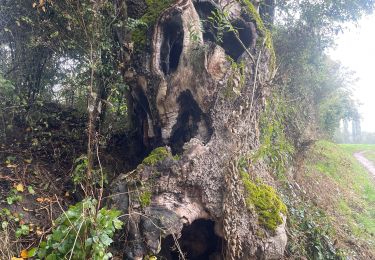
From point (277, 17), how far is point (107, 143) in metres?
7.45

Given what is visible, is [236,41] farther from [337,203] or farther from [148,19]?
[337,203]

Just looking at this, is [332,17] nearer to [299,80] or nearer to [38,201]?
[299,80]

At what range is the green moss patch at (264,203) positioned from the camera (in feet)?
16.4

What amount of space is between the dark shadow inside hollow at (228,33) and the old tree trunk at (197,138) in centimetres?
2

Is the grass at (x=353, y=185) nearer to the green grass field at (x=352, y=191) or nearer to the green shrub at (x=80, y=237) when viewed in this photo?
the green grass field at (x=352, y=191)

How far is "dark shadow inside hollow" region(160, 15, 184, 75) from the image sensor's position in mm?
5953

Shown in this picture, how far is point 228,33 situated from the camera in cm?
658

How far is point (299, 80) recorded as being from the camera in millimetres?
12914

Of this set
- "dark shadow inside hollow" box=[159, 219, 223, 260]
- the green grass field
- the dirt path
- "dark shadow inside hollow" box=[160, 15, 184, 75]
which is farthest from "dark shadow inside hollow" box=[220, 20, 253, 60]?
the dirt path

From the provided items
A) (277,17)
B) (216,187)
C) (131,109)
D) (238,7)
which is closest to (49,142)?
(131,109)

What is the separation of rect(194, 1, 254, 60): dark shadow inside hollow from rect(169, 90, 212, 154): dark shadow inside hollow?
1.35 meters

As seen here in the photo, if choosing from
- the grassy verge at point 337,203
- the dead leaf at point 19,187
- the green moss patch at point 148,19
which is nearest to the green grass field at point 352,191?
the grassy verge at point 337,203

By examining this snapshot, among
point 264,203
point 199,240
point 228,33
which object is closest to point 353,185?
point 228,33

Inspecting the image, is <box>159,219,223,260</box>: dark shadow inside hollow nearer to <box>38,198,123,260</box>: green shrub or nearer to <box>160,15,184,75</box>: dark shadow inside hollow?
<box>38,198,123,260</box>: green shrub
